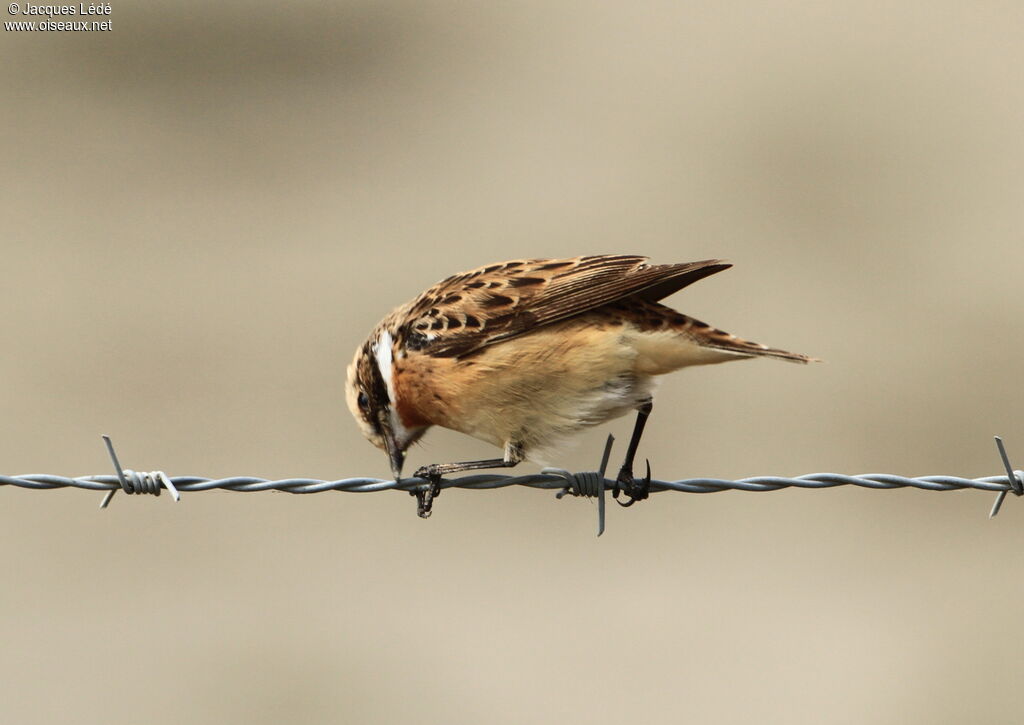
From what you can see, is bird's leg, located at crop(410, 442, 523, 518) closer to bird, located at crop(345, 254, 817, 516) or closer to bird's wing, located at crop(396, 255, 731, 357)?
bird, located at crop(345, 254, 817, 516)

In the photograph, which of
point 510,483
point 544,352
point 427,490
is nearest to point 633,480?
point 544,352

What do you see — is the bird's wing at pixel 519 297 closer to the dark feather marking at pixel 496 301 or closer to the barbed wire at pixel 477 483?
the dark feather marking at pixel 496 301

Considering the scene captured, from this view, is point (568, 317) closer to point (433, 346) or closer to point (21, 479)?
point (433, 346)

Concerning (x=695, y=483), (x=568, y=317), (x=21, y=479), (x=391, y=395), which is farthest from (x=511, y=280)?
(x=21, y=479)

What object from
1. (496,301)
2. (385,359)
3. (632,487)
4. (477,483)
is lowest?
(632,487)

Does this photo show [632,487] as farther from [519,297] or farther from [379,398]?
[379,398]
